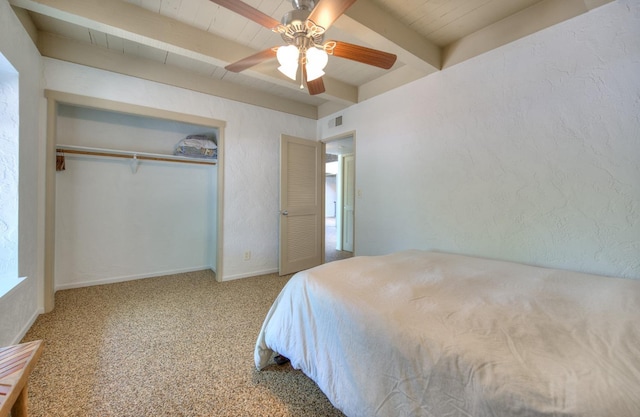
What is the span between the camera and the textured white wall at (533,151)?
151cm

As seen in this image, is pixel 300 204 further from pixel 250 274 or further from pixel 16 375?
pixel 16 375

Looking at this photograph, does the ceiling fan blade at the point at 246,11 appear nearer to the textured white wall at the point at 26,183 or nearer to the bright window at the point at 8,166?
the textured white wall at the point at 26,183

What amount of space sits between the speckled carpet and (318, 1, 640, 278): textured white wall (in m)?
1.77

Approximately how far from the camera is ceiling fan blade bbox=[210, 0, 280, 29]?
1195mm

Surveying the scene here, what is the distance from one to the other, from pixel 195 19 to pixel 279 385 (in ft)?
8.87

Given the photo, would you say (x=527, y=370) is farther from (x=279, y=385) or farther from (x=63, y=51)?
(x=63, y=51)

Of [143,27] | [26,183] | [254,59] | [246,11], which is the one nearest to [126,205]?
[26,183]

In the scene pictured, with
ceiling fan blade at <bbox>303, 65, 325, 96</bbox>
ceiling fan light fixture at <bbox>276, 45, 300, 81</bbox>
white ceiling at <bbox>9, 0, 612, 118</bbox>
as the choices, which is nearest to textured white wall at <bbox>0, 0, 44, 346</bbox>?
white ceiling at <bbox>9, 0, 612, 118</bbox>

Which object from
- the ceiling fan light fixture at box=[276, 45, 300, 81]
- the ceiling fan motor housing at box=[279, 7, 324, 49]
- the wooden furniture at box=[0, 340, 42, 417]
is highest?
the ceiling fan motor housing at box=[279, 7, 324, 49]

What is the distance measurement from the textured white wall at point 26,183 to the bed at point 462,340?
1.75 meters

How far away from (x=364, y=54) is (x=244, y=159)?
2.18m

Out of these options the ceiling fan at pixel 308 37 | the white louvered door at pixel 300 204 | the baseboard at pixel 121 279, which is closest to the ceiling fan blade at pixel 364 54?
the ceiling fan at pixel 308 37

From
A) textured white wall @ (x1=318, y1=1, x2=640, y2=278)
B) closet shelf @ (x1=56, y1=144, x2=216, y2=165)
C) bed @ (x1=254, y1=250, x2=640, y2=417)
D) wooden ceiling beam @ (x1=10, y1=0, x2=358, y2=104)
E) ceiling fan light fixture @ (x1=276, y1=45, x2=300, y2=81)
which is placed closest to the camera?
bed @ (x1=254, y1=250, x2=640, y2=417)

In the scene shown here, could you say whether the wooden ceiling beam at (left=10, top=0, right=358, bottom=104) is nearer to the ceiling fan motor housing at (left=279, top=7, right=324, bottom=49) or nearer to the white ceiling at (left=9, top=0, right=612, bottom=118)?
the white ceiling at (left=9, top=0, right=612, bottom=118)
